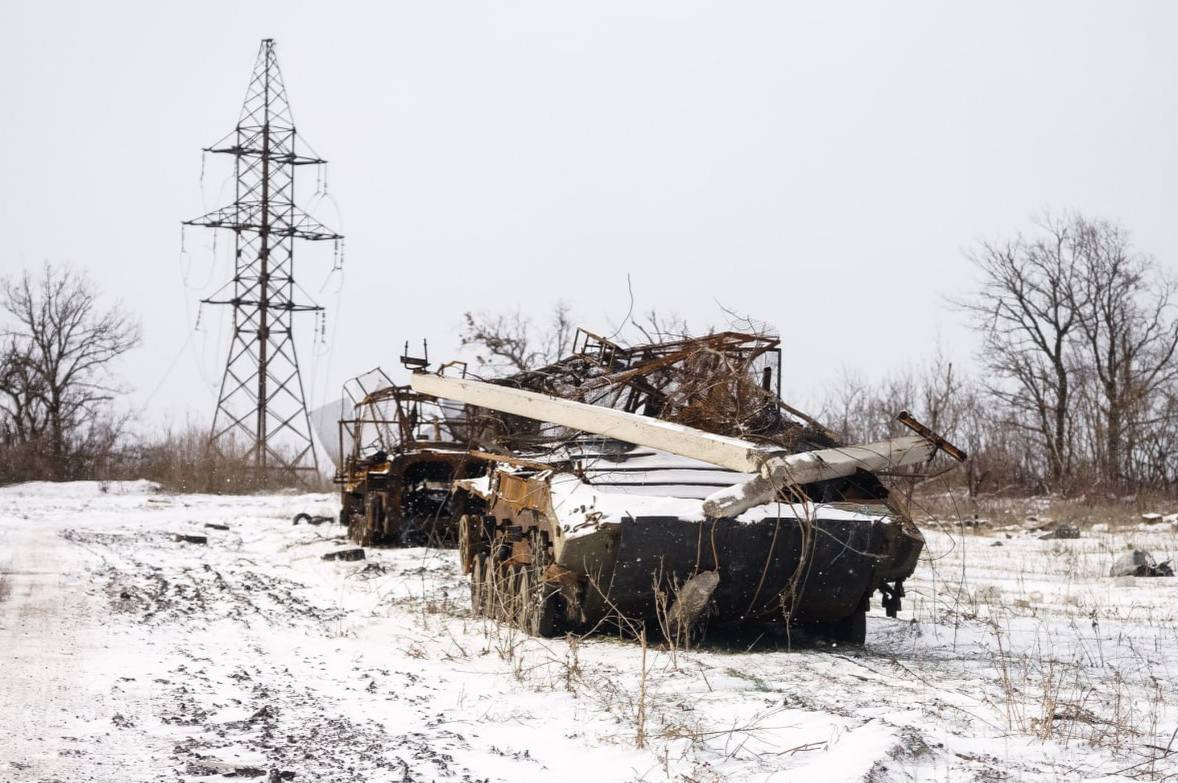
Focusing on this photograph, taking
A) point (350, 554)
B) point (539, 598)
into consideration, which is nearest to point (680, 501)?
point (539, 598)

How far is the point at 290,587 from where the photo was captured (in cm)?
1041

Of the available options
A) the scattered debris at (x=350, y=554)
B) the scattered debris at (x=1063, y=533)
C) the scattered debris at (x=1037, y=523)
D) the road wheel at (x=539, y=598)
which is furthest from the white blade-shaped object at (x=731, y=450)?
the scattered debris at (x=1037, y=523)

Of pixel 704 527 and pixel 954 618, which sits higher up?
pixel 704 527

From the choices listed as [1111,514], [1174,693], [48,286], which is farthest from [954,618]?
[48,286]

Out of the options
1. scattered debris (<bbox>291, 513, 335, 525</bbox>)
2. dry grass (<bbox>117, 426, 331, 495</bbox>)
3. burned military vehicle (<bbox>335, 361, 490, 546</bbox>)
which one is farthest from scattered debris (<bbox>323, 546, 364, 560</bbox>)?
dry grass (<bbox>117, 426, 331, 495</bbox>)

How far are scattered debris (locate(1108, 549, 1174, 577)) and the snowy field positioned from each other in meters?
0.82

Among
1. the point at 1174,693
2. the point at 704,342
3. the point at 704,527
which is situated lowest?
the point at 1174,693

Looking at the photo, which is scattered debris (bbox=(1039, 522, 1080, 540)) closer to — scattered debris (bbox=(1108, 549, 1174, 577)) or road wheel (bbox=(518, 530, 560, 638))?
scattered debris (bbox=(1108, 549, 1174, 577))

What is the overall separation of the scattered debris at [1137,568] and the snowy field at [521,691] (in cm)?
82

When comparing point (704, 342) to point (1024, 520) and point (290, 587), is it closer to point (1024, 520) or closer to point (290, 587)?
point (290, 587)

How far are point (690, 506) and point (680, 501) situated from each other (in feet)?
0.37

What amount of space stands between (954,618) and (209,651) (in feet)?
17.5

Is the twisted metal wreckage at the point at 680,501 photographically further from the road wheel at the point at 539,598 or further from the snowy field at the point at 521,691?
the snowy field at the point at 521,691

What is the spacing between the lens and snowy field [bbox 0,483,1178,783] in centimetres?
439
